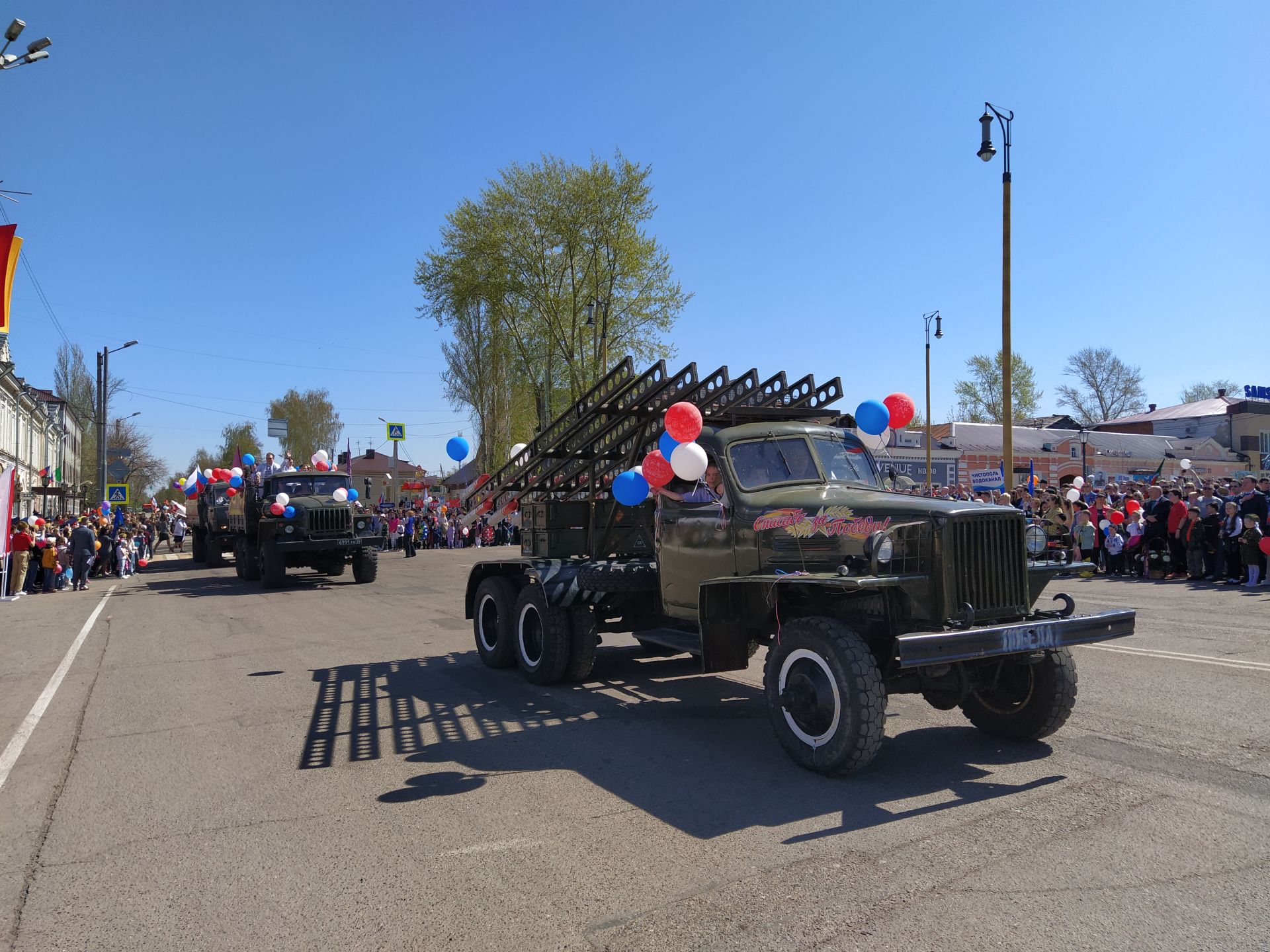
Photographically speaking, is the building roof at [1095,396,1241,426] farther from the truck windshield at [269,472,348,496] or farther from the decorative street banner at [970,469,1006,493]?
the truck windshield at [269,472,348,496]

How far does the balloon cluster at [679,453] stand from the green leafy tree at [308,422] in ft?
233

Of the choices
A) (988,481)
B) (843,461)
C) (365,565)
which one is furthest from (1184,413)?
(843,461)

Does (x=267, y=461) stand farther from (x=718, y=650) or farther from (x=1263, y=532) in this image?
(x=1263, y=532)

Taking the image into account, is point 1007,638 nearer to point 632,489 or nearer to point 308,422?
point 632,489

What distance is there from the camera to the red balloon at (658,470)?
275 inches

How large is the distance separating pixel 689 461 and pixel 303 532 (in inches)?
559

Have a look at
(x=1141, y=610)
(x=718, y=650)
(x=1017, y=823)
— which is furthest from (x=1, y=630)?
(x=1141, y=610)

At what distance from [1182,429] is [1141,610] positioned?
6961cm

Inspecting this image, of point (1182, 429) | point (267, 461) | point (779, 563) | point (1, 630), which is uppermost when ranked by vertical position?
point (1182, 429)

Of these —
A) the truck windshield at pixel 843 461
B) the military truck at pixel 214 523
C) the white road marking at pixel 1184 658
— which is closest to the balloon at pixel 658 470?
the truck windshield at pixel 843 461

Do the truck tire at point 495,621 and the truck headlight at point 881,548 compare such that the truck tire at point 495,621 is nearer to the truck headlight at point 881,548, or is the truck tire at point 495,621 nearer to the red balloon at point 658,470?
the red balloon at point 658,470

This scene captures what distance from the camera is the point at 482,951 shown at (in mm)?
3225

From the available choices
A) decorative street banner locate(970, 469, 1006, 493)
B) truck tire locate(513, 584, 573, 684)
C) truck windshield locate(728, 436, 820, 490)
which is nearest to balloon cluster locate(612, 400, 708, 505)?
truck windshield locate(728, 436, 820, 490)

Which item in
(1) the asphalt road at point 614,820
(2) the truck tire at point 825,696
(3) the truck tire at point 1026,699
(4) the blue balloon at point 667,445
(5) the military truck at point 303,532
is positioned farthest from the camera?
(5) the military truck at point 303,532
